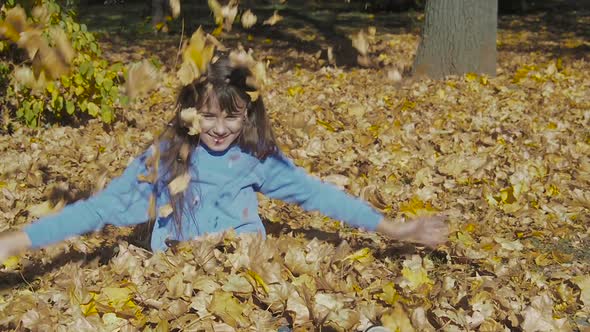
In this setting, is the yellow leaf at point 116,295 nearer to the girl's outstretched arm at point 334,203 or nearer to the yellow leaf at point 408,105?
the girl's outstretched arm at point 334,203

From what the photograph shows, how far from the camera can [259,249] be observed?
270cm

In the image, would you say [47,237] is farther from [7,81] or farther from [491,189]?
[7,81]

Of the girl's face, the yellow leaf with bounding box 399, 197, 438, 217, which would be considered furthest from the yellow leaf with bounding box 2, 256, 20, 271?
the yellow leaf with bounding box 399, 197, 438, 217

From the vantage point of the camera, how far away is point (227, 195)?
281 cm

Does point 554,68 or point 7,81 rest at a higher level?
point 7,81

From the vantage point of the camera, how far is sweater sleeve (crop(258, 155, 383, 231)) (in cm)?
271

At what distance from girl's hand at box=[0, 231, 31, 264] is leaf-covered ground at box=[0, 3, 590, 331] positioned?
25 cm

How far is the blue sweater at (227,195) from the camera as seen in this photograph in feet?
8.59

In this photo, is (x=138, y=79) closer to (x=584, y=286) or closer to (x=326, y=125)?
(x=584, y=286)

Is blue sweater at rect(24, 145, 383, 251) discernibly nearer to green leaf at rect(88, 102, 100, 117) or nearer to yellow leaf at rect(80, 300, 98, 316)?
yellow leaf at rect(80, 300, 98, 316)

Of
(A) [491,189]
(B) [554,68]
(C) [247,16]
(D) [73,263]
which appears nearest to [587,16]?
(B) [554,68]

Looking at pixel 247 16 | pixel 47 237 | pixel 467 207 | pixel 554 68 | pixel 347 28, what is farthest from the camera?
pixel 347 28

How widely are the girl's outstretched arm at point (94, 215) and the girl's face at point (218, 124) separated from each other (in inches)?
9.6

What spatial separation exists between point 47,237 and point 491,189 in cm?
258
